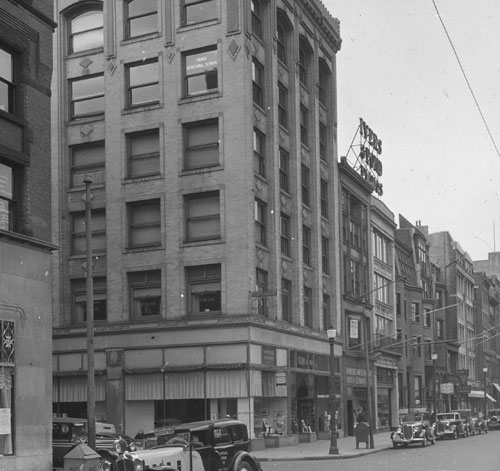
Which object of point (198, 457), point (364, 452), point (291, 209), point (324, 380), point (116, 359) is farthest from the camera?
point (324, 380)

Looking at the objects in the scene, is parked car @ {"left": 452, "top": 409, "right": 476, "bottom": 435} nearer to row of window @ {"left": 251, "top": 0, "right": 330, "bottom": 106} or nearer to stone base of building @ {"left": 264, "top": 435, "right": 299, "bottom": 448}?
stone base of building @ {"left": 264, "top": 435, "right": 299, "bottom": 448}

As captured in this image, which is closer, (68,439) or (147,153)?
(68,439)

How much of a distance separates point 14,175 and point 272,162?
2242 cm

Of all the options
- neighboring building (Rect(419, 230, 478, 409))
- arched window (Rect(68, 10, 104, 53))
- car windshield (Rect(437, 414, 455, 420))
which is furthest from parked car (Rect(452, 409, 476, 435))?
arched window (Rect(68, 10, 104, 53))

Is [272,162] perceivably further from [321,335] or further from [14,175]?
[14,175]

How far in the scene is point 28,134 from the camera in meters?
26.5

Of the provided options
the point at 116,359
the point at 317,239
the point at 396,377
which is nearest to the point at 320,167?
the point at 317,239

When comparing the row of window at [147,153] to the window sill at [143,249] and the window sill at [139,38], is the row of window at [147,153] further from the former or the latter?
the window sill at [139,38]

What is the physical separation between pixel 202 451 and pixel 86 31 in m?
32.6

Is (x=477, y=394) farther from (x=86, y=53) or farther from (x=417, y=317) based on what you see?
(x=86, y=53)

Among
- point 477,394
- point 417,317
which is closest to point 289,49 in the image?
point 417,317

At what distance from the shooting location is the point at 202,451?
2083 centimetres

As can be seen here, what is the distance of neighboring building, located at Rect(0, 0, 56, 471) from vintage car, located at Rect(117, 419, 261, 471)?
232 inches

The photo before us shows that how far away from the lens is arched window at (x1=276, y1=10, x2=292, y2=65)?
50438 millimetres
